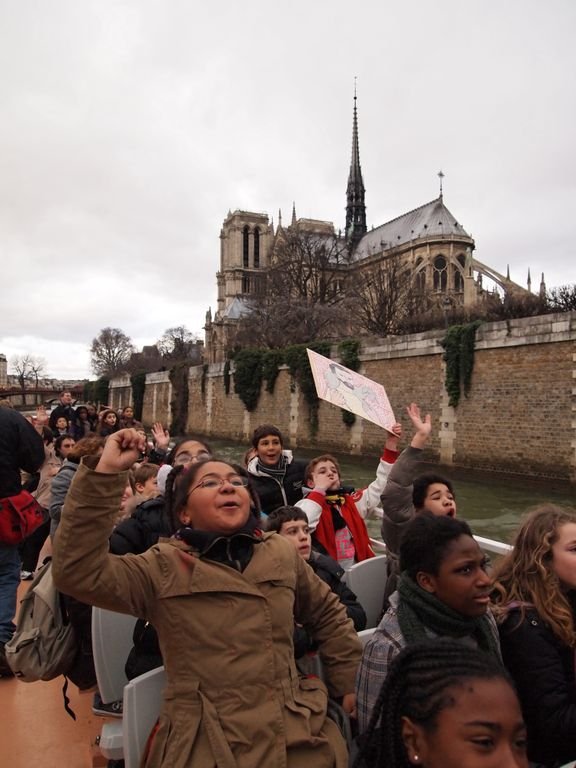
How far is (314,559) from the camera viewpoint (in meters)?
2.81

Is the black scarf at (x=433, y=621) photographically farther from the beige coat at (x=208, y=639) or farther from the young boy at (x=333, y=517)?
the young boy at (x=333, y=517)

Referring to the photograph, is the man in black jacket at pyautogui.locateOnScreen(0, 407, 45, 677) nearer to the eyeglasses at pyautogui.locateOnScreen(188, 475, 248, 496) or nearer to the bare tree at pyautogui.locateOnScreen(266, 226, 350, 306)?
the eyeglasses at pyautogui.locateOnScreen(188, 475, 248, 496)

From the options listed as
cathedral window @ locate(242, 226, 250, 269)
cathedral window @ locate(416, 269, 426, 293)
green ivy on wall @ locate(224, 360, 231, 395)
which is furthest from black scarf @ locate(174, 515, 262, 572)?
cathedral window @ locate(242, 226, 250, 269)

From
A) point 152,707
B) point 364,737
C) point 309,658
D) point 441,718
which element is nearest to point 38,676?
point 152,707

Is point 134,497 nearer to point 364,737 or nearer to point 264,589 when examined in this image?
point 264,589

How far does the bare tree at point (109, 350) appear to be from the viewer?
8606cm

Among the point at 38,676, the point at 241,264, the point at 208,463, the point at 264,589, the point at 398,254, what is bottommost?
the point at 38,676

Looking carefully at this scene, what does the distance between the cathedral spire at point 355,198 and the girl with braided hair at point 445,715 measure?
6224 cm

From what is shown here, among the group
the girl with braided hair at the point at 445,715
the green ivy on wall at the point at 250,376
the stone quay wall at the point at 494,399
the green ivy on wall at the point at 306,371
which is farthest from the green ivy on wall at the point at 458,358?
the girl with braided hair at the point at 445,715

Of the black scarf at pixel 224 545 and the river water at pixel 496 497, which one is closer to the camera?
the black scarf at pixel 224 545

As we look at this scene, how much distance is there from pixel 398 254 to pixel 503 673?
46.8 m

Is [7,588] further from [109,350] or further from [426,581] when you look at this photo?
[109,350]

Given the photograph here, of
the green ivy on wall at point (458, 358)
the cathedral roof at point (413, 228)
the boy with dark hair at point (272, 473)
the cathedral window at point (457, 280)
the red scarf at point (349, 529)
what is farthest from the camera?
the cathedral roof at point (413, 228)

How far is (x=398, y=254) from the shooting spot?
1818 inches
